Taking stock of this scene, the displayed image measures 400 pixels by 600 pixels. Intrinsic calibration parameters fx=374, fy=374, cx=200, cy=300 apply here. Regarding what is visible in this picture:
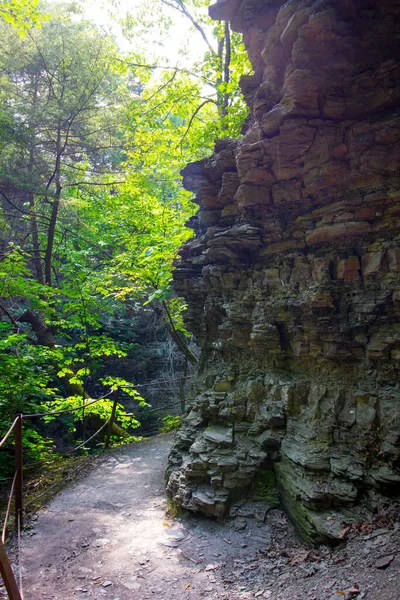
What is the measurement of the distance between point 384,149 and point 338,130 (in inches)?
26.4

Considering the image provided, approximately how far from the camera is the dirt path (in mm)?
3199

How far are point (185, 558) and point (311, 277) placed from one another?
3677 mm

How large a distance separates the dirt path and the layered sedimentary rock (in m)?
0.33

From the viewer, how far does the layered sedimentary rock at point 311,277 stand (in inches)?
163

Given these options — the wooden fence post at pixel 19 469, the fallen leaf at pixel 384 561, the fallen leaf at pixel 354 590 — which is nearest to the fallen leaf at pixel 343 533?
the fallen leaf at pixel 384 561

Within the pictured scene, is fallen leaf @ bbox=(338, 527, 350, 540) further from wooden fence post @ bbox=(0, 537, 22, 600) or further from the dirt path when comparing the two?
wooden fence post @ bbox=(0, 537, 22, 600)

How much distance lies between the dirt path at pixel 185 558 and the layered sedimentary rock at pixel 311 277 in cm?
33

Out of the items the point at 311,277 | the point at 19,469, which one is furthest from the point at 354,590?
the point at 19,469

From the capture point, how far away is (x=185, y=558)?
165 inches

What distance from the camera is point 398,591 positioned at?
107 inches

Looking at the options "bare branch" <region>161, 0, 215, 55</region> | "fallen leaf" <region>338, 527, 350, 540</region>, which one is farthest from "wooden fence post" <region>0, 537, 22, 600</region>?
"bare branch" <region>161, 0, 215, 55</region>

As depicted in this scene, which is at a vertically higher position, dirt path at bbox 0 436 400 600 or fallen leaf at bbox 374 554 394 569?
fallen leaf at bbox 374 554 394 569

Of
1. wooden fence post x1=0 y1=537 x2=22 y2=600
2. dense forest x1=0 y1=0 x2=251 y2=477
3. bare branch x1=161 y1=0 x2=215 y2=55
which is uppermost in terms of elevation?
bare branch x1=161 y1=0 x2=215 y2=55

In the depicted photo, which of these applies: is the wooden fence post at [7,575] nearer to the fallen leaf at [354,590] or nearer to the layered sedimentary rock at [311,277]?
the fallen leaf at [354,590]
